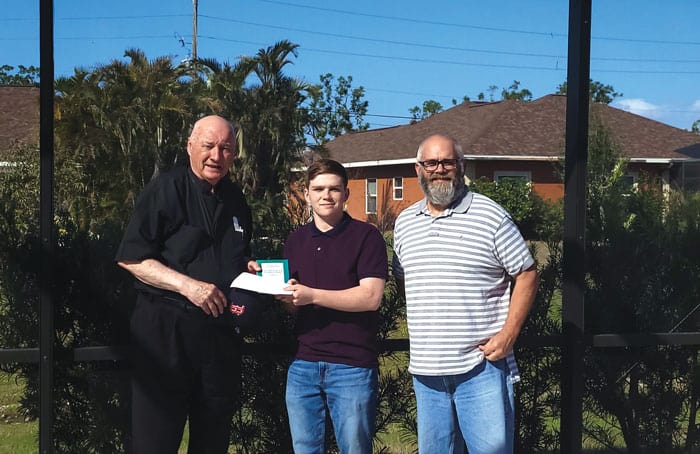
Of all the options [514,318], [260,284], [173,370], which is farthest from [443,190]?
[173,370]

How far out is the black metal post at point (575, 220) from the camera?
3.78 meters

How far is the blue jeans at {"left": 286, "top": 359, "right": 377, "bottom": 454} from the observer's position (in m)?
3.06

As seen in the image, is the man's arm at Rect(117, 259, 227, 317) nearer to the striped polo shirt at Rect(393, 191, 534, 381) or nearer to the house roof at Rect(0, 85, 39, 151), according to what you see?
the striped polo shirt at Rect(393, 191, 534, 381)

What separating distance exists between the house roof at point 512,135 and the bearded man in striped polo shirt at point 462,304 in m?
1.35

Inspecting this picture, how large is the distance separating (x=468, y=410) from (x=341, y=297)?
0.67m

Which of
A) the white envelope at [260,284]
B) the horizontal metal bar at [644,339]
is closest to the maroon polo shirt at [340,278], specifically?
the white envelope at [260,284]

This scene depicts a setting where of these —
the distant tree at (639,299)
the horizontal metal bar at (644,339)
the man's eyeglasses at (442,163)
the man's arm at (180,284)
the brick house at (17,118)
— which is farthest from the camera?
the distant tree at (639,299)

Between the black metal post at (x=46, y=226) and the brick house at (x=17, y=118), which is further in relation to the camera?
the brick house at (x=17, y=118)

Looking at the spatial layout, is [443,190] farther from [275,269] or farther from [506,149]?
[506,149]

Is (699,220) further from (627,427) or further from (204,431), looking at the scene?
(204,431)

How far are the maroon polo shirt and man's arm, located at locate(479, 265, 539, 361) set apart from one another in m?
0.48

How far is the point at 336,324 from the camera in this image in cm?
311

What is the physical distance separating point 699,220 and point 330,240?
7.57 feet

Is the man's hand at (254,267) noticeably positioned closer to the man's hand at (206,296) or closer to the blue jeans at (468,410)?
the man's hand at (206,296)
